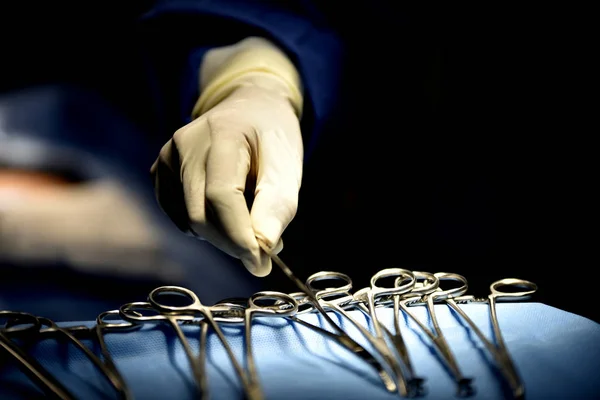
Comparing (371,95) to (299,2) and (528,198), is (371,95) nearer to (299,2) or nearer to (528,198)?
(299,2)

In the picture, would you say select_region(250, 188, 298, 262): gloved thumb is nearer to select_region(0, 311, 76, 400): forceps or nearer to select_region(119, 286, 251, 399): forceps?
select_region(119, 286, 251, 399): forceps

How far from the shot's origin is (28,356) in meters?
0.41

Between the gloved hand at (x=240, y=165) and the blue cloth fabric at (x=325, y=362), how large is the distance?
13cm

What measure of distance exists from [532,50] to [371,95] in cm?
31

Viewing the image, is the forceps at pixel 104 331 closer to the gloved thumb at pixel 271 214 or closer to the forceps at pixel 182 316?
the forceps at pixel 182 316

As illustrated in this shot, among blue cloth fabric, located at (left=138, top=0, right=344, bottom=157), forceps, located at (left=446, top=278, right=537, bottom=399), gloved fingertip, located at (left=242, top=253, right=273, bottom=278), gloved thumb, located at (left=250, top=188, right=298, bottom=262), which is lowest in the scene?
forceps, located at (left=446, top=278, right=537, bottom=399)

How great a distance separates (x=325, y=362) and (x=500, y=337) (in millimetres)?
155

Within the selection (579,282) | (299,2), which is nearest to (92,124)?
(299,2)

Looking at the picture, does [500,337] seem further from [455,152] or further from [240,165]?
[455,152]

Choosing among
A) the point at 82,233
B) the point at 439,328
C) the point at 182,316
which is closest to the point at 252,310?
the point at 182,316

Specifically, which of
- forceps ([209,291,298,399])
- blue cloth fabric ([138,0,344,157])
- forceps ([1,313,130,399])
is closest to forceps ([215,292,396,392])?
forceps ([209,291,298,399])

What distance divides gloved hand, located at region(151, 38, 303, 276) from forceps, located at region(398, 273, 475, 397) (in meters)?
0.16

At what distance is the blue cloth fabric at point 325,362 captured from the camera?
15.7 inches

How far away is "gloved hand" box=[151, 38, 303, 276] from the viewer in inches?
23.8
